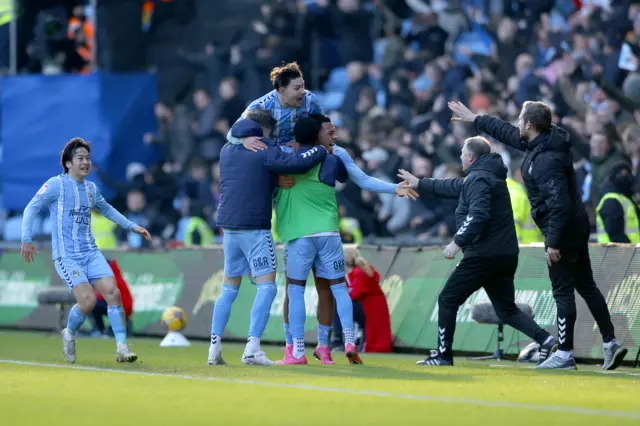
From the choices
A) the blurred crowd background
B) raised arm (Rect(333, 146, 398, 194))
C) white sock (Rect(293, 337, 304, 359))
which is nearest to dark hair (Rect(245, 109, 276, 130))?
raised arm (Rect(333, 146, 398, 194))

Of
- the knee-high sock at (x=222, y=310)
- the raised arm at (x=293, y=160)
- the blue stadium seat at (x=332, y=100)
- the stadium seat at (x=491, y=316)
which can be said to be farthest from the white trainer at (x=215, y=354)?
the blue stadium seat at (x=332, y=100)

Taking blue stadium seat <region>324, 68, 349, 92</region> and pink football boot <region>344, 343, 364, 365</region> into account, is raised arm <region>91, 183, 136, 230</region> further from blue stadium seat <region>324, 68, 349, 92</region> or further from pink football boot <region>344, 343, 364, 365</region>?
blue stadium seat <region>324, 68, 349, 92</region>

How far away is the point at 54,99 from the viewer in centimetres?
2650

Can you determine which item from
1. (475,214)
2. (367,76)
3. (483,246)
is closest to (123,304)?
(483,246)

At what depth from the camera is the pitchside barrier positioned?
45.3 feet

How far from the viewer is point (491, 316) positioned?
1399 centimetres

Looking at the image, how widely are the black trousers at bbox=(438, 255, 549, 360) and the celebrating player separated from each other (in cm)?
162

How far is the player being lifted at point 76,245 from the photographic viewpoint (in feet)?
42.4

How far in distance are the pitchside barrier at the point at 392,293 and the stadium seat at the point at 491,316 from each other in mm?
160

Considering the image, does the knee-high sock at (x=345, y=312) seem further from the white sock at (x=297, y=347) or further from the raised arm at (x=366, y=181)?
the raised arm at (x=366, y=181)

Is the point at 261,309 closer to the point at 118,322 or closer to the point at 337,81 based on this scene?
the point at 118,322

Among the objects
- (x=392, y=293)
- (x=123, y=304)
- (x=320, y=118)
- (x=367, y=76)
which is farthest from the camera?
(x=367, y=76)

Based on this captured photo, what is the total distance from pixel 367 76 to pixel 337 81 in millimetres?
1744

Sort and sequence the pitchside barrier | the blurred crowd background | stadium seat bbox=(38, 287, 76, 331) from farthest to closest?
the blurred crowd background
stadium seat bbox=(38, 287, 76, 331)
the pitchside barrier
